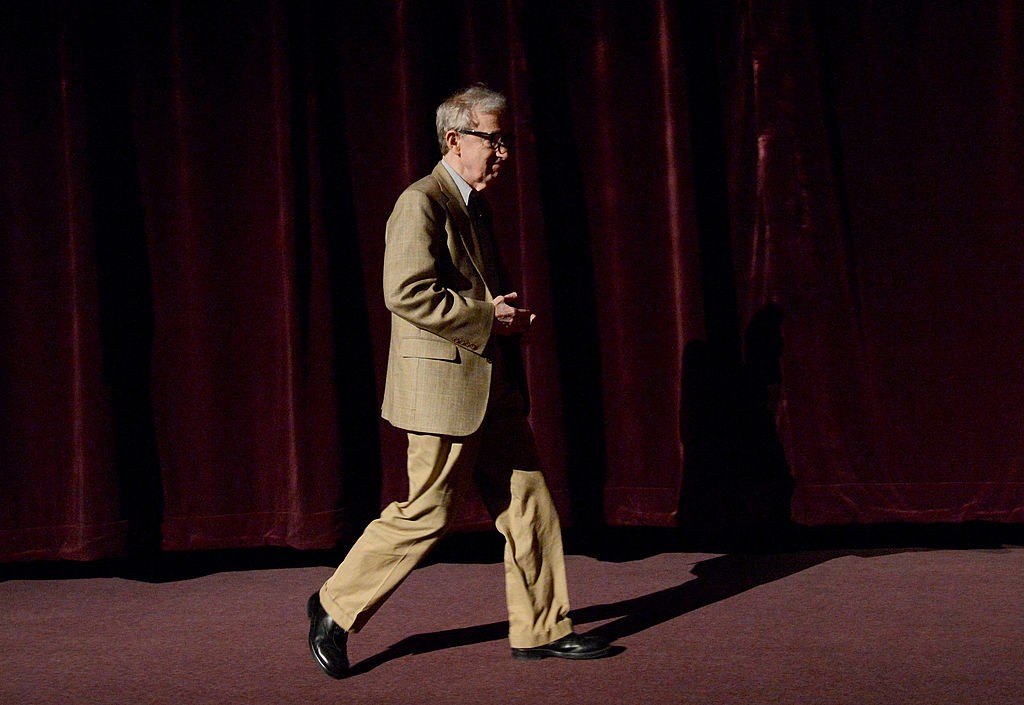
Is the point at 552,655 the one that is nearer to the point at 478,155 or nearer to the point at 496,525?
the point at 496,525

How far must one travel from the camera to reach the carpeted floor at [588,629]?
206 cm

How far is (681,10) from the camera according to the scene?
3.21m

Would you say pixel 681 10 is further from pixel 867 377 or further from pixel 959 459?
pixel 959 459

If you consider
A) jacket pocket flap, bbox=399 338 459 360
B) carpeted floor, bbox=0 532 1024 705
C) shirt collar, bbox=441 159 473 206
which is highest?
shirt collar, bbox=441 159 473 206

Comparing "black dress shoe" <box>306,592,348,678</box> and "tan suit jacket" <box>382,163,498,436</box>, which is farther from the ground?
"tan suit jacket" <box>382,163,498,436</box>

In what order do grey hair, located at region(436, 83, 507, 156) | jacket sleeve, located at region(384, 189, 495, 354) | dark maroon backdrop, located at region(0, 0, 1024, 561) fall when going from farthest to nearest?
1. dark maroon backdrop, located at region(0, 0, 1024, 561)
2. grey hair, located at region(436, 83, 507, 156)
3. jacket sleeve, located at region(384, 189, 495, 354)

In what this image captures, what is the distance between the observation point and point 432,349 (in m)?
2.12

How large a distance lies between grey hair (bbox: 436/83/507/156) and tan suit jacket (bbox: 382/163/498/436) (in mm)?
133

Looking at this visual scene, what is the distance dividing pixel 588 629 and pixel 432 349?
0.85 metres

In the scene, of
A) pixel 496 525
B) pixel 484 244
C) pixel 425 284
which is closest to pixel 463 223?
pixel 484 244

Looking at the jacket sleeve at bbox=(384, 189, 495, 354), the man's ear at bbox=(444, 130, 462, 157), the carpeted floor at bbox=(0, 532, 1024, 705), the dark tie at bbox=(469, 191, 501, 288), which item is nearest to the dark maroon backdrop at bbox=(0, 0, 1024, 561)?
the carpeted floor at bbox=(0, 532, 1024, 705)

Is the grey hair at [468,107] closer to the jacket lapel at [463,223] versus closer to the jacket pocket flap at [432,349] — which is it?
the jacket lapel at [463,223]

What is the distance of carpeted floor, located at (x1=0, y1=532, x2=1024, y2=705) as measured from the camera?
2.06 meters

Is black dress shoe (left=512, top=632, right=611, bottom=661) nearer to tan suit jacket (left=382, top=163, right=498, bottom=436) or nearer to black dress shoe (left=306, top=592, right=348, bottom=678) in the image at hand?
black dress shoe (left=306, top=592, right=348, bottom=678)
